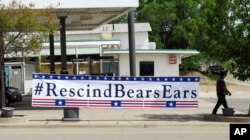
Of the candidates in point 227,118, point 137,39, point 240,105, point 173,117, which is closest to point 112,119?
point 173,117

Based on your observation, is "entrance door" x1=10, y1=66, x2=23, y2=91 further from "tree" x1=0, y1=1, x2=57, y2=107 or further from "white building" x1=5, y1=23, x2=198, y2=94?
"tree" x1=0, y1=1, x2=57, y2=107

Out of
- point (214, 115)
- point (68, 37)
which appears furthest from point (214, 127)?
point (68, 37)

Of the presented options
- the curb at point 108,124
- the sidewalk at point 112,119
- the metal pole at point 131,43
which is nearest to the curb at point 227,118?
the sidewalk at point 112,119

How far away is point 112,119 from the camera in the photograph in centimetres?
1753

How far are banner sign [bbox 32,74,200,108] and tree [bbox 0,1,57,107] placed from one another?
1.16 metres

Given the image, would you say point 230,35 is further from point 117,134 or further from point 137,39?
point 137,39

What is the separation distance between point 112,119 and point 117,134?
350 cm

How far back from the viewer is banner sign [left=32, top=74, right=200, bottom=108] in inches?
659

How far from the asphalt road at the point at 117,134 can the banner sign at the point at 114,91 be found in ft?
5.12

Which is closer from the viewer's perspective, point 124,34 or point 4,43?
point 4,43

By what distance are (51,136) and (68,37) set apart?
34.9 m

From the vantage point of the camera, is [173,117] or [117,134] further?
[173,117]

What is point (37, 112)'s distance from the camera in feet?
65.9

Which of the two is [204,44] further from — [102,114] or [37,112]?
[37,112]
